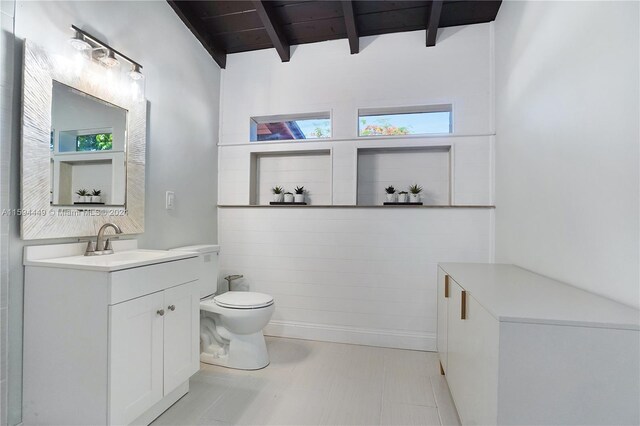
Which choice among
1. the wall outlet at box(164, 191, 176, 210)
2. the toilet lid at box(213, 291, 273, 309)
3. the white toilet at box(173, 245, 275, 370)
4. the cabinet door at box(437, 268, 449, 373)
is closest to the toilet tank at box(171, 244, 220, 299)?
the white toilet at box(173, 245, 275, 370)

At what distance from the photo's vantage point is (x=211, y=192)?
108 inches

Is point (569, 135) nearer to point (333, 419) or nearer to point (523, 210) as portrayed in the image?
point (523, 210)

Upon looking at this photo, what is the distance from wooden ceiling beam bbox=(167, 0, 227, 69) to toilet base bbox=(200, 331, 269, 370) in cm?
253

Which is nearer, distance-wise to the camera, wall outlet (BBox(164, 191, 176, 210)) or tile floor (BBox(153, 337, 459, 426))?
tile floor (BBox(153, 337, 459, 426))

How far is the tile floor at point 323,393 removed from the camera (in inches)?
59.9

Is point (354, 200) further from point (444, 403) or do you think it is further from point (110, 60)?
point (110, 60)

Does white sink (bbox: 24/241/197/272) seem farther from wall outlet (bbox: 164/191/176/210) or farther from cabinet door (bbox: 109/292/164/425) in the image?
wall outlet (bbox: 164/191/176/210)

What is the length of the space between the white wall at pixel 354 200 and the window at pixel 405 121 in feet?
0.34

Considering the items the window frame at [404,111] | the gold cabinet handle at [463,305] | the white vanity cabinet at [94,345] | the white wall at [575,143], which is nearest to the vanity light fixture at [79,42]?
the white vanity cabinet at [94,345]

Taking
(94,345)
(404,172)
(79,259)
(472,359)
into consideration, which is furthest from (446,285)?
(79,259)

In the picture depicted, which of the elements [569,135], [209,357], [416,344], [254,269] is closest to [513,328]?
[569,135]

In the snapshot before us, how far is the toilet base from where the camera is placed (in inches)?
79.7

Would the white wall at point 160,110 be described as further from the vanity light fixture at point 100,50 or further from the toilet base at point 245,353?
the toilet base at point 245,353

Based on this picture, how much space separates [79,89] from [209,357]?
191 cm
